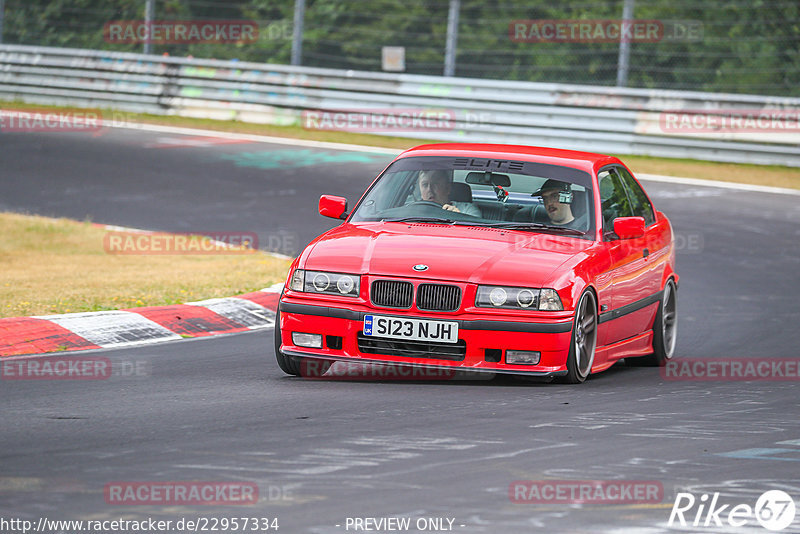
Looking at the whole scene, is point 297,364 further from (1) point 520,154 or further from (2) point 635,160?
(2) point 635,160

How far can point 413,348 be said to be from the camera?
7375mm

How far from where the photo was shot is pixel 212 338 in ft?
30.9

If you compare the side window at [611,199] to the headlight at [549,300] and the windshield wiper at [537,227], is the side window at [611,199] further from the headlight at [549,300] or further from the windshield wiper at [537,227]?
the headlight at [549,300]

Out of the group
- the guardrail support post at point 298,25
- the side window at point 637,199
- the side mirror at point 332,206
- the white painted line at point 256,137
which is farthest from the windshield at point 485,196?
the guardrail support post at point 298,25

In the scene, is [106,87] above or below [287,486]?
above

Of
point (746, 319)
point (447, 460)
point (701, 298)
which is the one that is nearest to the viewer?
point (447, 460)

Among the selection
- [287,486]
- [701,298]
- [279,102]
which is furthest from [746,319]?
[279,102]

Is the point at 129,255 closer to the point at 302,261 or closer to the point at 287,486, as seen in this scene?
the point at 302,261

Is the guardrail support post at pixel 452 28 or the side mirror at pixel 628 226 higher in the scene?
the guardrail support post at pixel 452 28

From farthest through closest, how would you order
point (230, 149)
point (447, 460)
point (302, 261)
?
point (230, 149) < point (302, 261) < point (447, 460)

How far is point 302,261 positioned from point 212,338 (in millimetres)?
1956

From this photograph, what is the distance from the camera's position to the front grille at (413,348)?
734 cm

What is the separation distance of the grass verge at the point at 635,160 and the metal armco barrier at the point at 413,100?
136mm

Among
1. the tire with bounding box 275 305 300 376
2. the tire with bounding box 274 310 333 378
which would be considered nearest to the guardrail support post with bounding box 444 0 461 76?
the tire with bounding box 274 310 333 378
